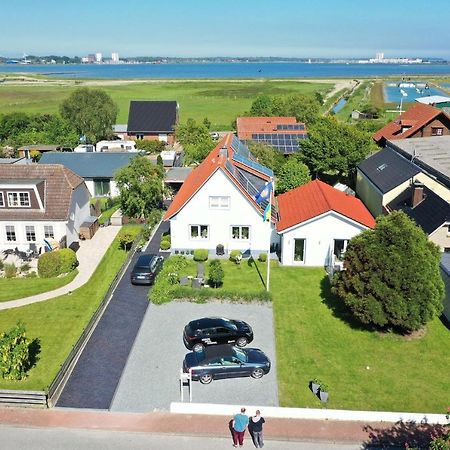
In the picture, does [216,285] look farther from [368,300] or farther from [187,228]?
[368,300]

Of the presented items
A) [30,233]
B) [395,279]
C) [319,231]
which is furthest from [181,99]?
[395,279]

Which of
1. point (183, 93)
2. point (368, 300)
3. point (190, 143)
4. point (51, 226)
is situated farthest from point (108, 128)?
point (183, 93)

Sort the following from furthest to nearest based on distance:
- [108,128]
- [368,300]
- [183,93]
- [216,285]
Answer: [183,93], [108,128], [216,285], [368,300]

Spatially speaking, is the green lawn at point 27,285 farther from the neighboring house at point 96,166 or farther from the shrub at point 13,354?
the neighboring house at point 96,166

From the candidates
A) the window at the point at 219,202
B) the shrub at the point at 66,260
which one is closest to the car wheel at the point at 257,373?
the window at the point at 219,202

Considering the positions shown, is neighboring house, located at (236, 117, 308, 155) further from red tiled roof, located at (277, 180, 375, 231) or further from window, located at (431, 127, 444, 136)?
red tiled roof, located at (277, 180, 375, 231)

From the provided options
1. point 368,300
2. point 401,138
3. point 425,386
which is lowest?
point 425,386

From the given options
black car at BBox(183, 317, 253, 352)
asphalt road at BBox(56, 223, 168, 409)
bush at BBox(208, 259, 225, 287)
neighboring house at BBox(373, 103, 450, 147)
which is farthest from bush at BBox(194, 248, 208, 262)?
neighboring house at BBox(373, 103, 450, 147)
